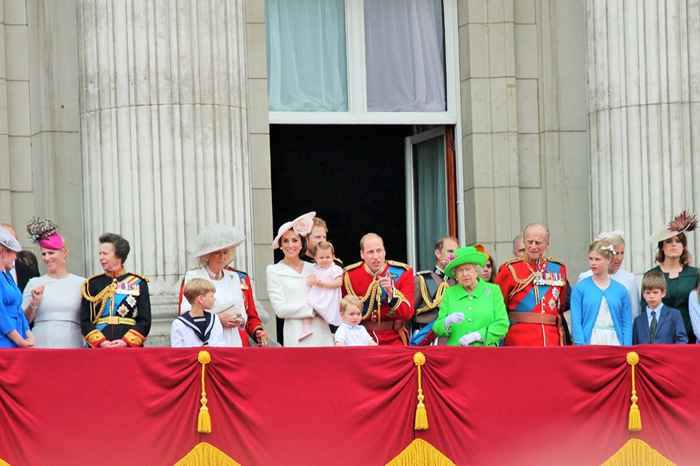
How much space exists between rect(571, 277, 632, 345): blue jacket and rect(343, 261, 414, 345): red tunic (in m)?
1.35

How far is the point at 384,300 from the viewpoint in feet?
45.3

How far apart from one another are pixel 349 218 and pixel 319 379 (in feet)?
31.2

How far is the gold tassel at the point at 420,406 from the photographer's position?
1259cm

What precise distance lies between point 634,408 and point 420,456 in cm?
165

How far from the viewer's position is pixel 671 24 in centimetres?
1675

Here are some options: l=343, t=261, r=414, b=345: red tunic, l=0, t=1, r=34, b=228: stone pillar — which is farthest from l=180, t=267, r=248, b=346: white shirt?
l=0, t=1, r=34, b=228: stone pillar

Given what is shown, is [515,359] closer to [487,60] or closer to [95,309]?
[95,309]

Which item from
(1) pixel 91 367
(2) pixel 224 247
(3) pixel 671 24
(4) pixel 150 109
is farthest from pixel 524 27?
(1) pixel 91 367

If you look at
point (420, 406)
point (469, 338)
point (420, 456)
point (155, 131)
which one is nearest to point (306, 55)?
point (155, 131)

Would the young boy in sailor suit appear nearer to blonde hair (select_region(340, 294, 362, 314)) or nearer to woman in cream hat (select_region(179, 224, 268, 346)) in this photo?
woman in cream hat (select_region(179, 224, 268, 346))

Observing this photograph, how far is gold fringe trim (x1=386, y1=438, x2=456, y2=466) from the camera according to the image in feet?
41.4

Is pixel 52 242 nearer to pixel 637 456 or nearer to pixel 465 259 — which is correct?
pixel 465 259

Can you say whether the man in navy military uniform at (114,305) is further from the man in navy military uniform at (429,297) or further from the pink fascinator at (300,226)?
the man in navy military uniform at (429,297)

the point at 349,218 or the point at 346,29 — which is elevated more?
the point at 346,29
